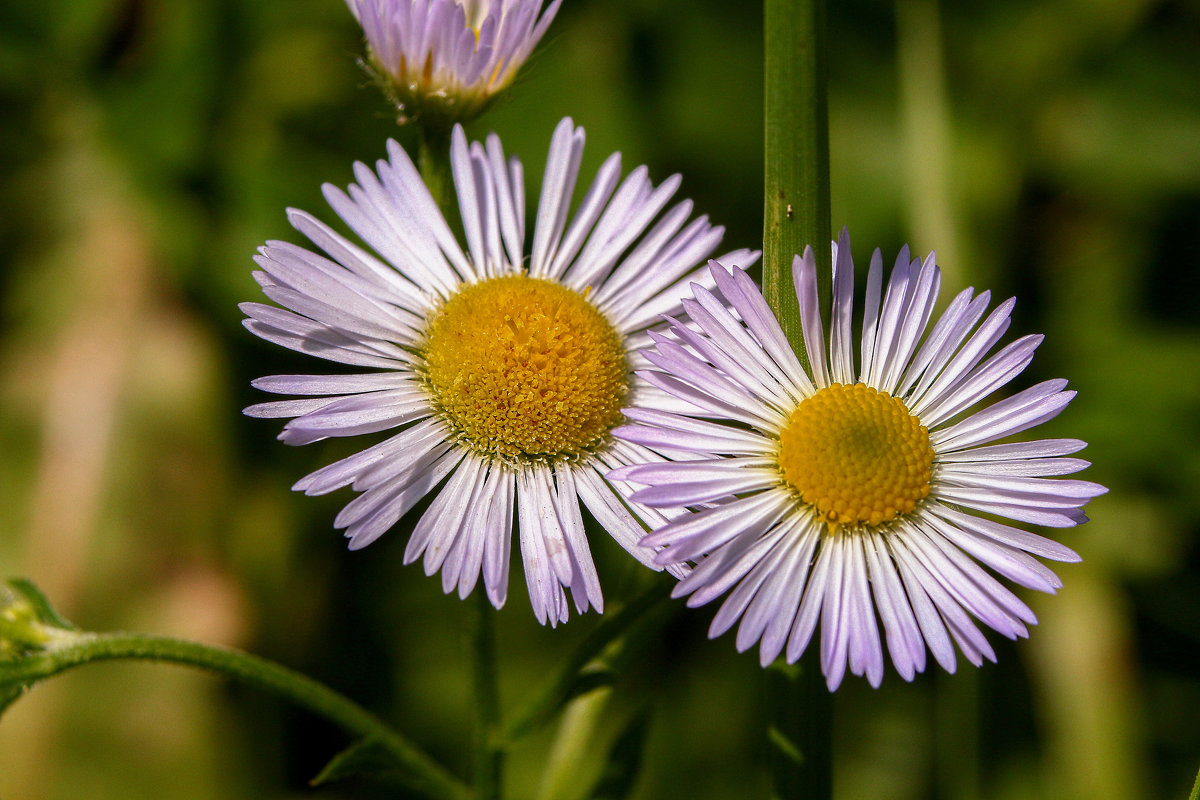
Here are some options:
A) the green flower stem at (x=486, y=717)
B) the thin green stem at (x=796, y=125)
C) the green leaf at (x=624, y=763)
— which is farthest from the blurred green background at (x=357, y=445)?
the thin green stem at (x=796, y=125)

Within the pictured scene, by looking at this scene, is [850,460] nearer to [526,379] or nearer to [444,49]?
[526,379]

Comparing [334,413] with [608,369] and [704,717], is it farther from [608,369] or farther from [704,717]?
[704,717]

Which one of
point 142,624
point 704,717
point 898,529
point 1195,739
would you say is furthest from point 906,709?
point 142,624

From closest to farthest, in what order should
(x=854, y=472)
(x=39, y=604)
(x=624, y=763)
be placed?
(x=854, y=472) → (x=39, y=604) → (x=624, y=763)

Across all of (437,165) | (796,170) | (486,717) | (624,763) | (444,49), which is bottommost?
(624,763)

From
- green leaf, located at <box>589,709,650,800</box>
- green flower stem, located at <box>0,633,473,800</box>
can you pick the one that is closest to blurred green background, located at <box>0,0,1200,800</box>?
green leaf, located at <box>589,709,650,800</box>

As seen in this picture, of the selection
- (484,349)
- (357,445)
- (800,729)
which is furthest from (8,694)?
(357,445)

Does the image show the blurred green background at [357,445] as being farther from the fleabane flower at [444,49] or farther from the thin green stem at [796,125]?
the thin green stem at [796,125]
